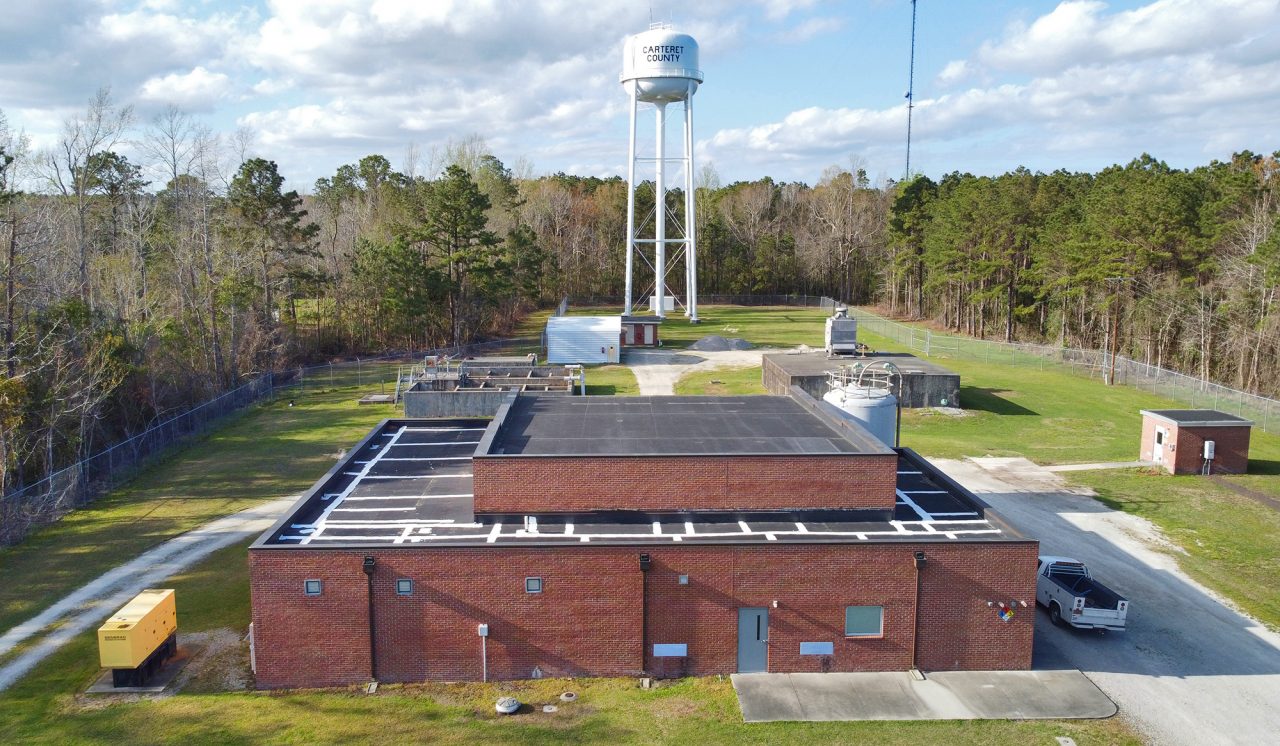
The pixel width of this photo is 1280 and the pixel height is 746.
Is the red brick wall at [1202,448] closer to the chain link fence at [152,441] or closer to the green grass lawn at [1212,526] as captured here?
the green grass lawn at [1212,526]

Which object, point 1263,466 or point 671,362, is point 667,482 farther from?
point 671,362

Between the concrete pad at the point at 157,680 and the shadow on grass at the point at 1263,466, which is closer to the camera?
the concrete pad at the point at 157,680

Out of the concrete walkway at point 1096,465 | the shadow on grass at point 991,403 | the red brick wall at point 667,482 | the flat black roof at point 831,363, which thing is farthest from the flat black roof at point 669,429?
the shadow on grass at point 991,403

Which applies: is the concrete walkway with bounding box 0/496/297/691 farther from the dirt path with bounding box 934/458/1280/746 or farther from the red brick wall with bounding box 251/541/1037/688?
the dirt path with bounding box 934/458/1280/746

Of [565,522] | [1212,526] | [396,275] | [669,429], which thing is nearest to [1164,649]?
[1212,526]

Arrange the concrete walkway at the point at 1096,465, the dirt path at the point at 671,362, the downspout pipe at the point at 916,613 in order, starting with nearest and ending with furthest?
1. the downspout pipe at the point at 916,613
2. the concrete walkway at the point at 1096,465
3. the dirt path at the point at 671,362
